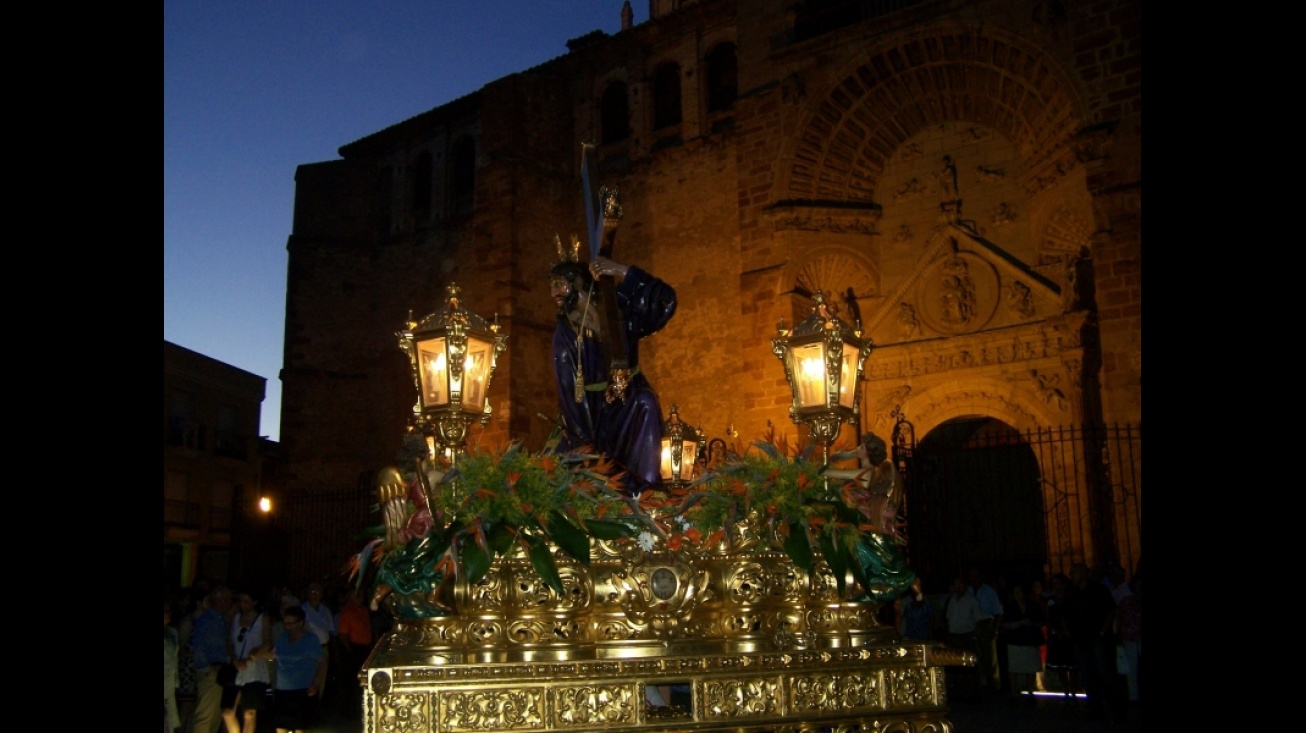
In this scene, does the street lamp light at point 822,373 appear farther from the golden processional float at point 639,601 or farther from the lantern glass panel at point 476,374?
the lantern glass panel at point 476,374

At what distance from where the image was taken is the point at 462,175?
86.3 ft

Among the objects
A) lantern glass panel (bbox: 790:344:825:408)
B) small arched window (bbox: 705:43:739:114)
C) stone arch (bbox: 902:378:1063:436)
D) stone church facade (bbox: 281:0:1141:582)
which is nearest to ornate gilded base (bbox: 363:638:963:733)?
lantern glass panel (bbox: 790:344:825:408)

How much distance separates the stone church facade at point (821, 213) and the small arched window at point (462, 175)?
0.20 feet

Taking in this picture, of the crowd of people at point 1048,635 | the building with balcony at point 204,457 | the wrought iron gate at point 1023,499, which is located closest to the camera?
the crowd of people at point 1048,635

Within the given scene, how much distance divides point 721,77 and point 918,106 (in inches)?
218

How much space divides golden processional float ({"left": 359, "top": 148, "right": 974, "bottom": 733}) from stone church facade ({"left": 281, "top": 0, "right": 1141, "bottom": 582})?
10263mm

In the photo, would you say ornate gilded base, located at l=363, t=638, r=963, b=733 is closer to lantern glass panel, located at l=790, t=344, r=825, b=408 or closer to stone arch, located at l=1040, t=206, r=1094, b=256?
lantern glass panel, located at l=790, t=344, r=825, b=408

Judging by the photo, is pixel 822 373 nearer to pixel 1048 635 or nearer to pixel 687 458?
pixel 687 458

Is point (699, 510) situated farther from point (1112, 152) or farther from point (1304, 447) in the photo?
point (1112, 152)

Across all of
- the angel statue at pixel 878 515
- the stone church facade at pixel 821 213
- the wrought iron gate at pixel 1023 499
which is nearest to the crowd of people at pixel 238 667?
the angel statue at pixel 878 515

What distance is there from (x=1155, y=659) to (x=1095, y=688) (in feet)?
33.8

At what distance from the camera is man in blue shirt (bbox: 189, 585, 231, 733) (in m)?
8.75

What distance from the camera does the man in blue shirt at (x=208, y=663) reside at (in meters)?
8.75

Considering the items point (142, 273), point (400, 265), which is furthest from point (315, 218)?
point (142, 273)
